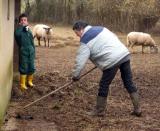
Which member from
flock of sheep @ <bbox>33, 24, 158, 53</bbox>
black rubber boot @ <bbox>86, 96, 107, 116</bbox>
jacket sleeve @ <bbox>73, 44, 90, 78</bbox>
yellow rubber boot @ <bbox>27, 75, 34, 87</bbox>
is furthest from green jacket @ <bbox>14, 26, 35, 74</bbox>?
flock of sheep @ <bbox>33, 24, 158, 53</bbox>

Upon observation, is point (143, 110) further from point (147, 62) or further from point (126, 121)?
point (147, 62)

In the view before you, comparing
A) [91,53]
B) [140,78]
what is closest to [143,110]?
[91,53]

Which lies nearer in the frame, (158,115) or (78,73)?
(78,73)

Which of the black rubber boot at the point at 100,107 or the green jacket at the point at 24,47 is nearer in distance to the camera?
the black rubber boot at the point at 100,107

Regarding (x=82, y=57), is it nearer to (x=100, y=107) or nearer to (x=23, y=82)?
(x=100, y=107)

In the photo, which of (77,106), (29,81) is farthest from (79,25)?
(29,81)

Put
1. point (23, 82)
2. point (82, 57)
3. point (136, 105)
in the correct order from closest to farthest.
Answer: point (82, 57), point (136, 105), point (23, 82)

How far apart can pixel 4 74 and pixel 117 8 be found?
79.2 ft

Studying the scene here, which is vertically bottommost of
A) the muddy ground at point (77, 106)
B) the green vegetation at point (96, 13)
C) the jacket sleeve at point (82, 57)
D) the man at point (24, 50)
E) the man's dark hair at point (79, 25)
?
the green vegetation at point (96, 13)

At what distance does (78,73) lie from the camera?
886 centimetres

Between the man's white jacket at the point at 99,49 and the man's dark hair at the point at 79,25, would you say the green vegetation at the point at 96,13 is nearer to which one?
the man's white jacket at the point at 99,49

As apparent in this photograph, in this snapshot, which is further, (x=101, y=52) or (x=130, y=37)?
(x=130, y=37)

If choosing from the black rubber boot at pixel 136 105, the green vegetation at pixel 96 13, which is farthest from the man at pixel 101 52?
the green vegetation at pixel 96 13

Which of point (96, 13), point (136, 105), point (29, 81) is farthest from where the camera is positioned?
point (96, 13)
